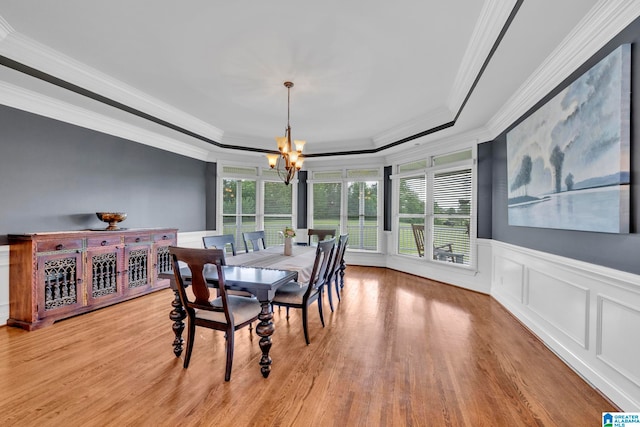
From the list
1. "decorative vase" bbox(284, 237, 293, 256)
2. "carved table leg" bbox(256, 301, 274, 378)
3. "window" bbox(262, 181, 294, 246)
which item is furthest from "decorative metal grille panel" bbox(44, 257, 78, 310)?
"window" bbox(262, 181, 294, 246)

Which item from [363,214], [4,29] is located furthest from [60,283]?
[363,214]

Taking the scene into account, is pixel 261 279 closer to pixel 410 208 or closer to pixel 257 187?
pixel 410 208

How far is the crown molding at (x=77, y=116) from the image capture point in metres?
3.04

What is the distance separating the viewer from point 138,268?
397 centimetres

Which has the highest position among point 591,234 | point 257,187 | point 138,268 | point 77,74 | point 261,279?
point 77,74

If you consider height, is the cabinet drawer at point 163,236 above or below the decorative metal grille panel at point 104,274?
above

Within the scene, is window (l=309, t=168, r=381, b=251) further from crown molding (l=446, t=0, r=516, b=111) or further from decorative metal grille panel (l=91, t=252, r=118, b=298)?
decorative metal grille panel (l=91, t=252, r=118, b=298)

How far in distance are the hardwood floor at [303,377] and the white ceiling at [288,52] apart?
259cm

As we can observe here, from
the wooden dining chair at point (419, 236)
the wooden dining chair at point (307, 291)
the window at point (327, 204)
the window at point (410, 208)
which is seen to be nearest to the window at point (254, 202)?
the window at point (327, 204)

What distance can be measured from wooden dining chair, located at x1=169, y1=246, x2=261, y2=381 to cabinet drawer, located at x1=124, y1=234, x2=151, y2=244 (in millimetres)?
2148

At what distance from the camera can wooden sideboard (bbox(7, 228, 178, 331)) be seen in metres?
2.91

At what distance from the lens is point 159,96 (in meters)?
3.65

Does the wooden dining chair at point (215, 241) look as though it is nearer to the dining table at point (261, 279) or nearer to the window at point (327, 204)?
the dining table at point (261, 279)

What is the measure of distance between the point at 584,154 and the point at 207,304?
10.0 feet
